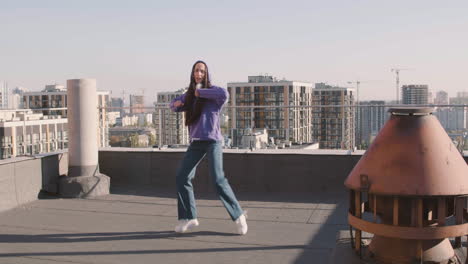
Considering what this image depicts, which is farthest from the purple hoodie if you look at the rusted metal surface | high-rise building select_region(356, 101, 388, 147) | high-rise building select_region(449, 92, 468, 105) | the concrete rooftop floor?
high-rise building select_region(449, 92, 468, 105)

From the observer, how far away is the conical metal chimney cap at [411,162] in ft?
11.7

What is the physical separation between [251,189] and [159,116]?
7.31ft

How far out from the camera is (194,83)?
236 inches

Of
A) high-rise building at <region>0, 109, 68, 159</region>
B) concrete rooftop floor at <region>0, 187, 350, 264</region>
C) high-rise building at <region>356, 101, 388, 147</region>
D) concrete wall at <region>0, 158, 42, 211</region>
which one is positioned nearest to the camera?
concrete rooftop floor at <region>0, 187, 350, 264</region>

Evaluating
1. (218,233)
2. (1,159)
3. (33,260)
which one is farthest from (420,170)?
(1,159)

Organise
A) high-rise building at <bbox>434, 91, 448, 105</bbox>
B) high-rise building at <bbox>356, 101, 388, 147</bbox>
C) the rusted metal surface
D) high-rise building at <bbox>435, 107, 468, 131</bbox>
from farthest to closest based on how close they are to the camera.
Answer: high-rise building at <bbox>434, 91, 448, 105</bbox> → high-rise building at <bbox>356, 101, 388, 147</bbox> → high-rise building at <bbox>435, 107, 468, 131</bbox> → the rusted metal surface

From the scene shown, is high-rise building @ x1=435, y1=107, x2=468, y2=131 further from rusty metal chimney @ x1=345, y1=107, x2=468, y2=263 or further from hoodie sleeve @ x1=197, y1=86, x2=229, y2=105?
rusty metal chimney @ x1=345, y1=107, x2=468, y2=263

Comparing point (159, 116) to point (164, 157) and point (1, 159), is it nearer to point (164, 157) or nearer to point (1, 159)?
point (164, 157)

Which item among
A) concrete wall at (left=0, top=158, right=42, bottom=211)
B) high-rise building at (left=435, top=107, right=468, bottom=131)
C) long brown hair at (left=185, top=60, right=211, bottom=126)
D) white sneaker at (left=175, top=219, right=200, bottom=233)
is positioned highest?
long brown hair at (left=185, top=60, right=211, bottom=126)

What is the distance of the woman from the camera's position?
19.1 ft

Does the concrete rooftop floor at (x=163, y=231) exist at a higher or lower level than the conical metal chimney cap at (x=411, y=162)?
lower

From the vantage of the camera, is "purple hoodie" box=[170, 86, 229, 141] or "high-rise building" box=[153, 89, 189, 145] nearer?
"purple hoodie" box=[170, 86, 229, 141]

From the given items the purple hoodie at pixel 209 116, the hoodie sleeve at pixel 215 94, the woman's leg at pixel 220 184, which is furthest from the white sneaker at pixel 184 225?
the hoodie sleeve at pixel 215 94

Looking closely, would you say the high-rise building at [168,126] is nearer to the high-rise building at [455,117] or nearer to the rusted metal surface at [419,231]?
the high-rise building at [455,117]
